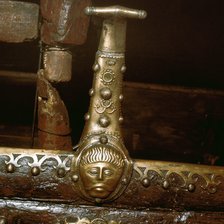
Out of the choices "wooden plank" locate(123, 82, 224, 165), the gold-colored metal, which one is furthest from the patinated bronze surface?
"wooden plank" locate(123, 82, 224, 165)

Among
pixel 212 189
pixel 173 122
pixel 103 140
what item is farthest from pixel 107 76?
pixel 173 122

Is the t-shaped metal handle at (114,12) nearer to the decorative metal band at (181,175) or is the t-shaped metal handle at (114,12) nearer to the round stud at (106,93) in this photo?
the round stud at (106,93)

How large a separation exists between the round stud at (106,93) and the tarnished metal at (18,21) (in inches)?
8.1

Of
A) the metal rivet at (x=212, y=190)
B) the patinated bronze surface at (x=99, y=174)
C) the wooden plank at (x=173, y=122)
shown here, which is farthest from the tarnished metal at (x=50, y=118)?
the wooden plank at (x=173, y=122)

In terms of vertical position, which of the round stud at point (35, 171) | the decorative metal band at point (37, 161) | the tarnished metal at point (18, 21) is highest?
the tarnished metal at point (18, 21)

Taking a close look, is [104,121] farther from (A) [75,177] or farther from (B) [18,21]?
(B) [18,21]

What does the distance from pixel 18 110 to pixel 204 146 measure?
965 mm

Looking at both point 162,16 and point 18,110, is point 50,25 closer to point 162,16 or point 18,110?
point 18,110

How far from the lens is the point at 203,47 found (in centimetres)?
249

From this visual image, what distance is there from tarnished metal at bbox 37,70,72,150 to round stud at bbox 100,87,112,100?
0.13 metres

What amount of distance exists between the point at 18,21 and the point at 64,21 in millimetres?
112

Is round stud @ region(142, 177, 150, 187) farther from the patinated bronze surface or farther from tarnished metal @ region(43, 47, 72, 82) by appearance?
tarnished metal @ region(43, 47, 72, 82)

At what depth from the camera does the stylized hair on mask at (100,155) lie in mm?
931

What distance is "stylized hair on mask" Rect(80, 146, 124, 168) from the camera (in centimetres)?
93
